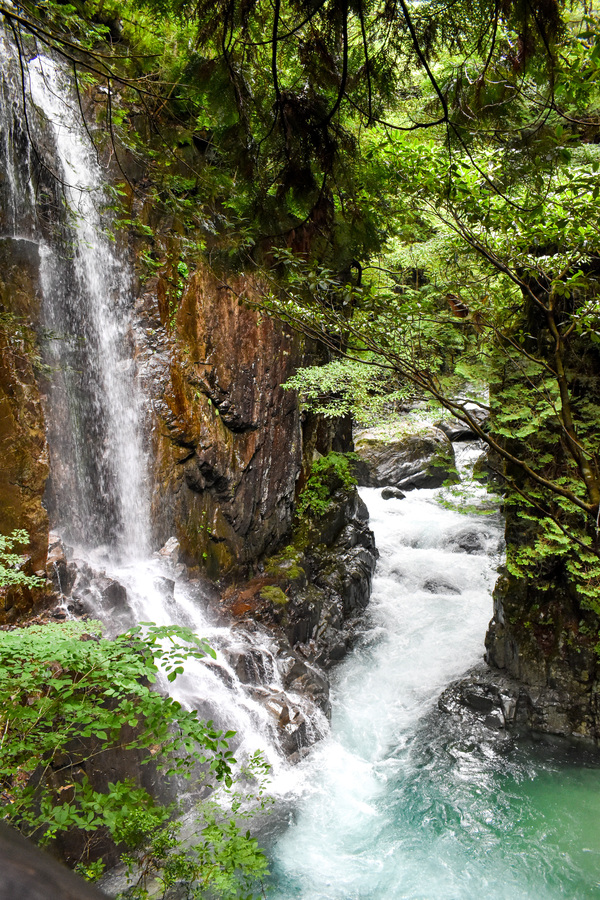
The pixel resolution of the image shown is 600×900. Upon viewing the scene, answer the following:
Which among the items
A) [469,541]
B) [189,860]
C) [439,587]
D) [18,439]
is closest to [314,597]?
[439,587]

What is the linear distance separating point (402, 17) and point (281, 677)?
7232mm

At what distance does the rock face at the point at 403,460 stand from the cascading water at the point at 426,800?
225 inches

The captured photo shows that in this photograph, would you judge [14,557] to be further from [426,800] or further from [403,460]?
[403,460]

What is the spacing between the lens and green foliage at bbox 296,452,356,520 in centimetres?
995

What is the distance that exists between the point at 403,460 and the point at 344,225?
484 inches

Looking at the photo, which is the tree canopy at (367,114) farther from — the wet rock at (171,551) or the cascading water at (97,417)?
the wet rock at (171,551)

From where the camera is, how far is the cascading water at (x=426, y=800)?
4.82 meters

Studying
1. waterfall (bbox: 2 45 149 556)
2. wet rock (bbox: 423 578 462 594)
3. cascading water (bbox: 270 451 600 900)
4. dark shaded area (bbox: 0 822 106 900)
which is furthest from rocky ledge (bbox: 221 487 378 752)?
dark shaded area (bbox: 0 822 106 900)

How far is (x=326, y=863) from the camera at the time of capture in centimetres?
499

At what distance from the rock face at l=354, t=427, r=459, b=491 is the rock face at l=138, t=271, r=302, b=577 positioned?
605 centimetres

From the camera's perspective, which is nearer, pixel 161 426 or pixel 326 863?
pixel 326 863

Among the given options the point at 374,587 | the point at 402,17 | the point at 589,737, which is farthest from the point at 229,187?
the point at 374,587

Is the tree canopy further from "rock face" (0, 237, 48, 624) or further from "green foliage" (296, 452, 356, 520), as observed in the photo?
"green foliage" (296, 452, 356, 520)

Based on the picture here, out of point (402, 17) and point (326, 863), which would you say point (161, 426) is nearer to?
point (326, 863)
